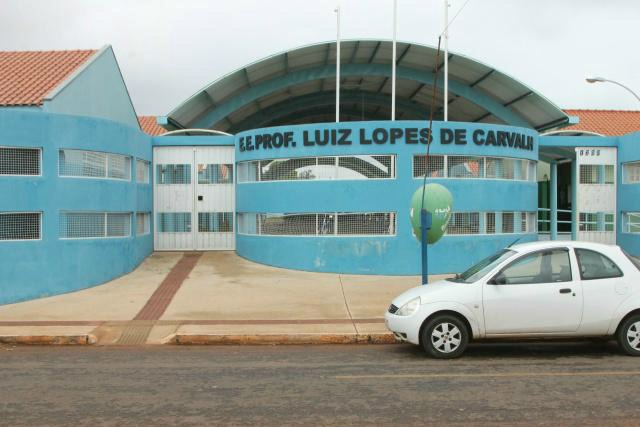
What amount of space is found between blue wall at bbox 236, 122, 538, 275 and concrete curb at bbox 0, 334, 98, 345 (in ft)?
28.9

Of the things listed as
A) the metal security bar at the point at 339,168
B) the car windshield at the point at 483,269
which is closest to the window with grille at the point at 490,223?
the metal security bar at the point at 339,168

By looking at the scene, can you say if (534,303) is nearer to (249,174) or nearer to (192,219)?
(249,174)

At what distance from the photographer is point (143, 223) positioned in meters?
20.5

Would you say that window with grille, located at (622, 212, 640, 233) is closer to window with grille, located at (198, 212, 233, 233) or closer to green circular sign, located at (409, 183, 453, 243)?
green circular sign, located at (409, 183, 453, 243)

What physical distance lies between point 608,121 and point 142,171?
26.2m

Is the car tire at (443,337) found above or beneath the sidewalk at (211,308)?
above

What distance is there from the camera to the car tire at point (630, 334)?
8945 mm

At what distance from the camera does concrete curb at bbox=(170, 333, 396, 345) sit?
10555 millimetres

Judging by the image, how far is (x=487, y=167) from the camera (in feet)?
63.4

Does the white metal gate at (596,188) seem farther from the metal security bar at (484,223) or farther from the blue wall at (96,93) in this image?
the blue wall at (96,93)

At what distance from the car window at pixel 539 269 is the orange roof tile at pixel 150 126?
30.4m

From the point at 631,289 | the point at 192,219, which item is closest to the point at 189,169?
the point at 192,219

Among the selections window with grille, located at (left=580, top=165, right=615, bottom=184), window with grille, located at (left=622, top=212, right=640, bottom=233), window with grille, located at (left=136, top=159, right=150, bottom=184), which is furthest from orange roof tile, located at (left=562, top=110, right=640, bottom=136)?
window with grille, located at (left=136, top=159, right=150, bottom=184)

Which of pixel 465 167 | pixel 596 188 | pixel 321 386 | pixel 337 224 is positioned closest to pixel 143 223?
pixel 337 224
